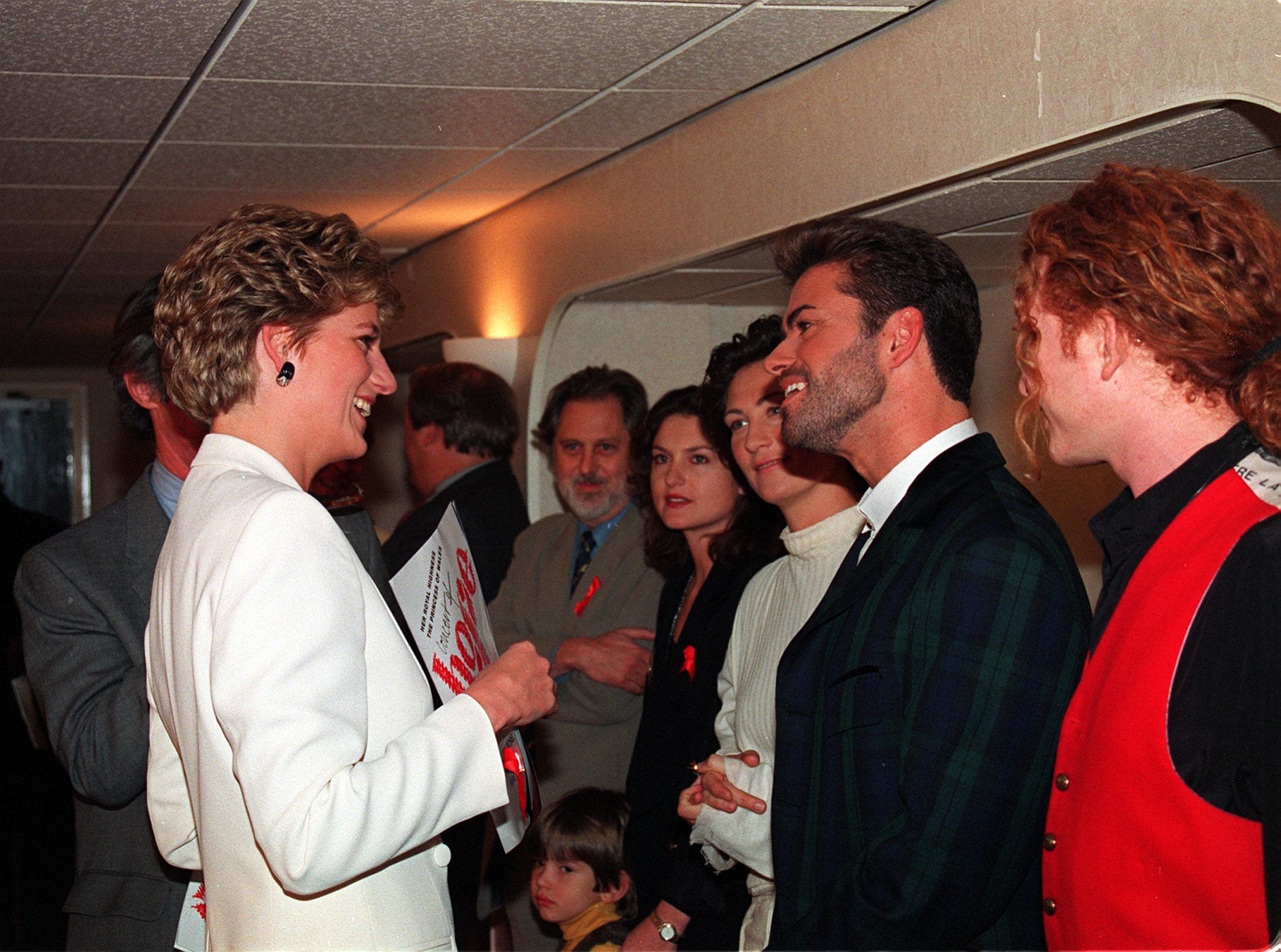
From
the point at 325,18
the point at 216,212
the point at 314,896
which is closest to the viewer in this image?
the point at 314,896

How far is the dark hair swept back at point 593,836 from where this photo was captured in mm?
2713

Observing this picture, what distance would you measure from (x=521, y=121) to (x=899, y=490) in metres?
1.85

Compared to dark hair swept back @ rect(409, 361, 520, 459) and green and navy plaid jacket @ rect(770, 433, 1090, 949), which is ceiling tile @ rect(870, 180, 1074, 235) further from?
dark hair swept back @ rect(409, 361, 520, 459)

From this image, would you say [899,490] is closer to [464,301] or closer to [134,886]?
[134,886]

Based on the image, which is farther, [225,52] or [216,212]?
[216,212]

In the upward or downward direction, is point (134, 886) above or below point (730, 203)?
below

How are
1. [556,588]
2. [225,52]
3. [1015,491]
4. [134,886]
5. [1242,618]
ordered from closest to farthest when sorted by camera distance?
1. [1242,618]
2. [1015,491]
3. [134,886]
4. [225,52]
5. [556,588]

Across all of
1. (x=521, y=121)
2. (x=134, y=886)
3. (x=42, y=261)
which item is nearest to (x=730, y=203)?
(x=521, y=121)

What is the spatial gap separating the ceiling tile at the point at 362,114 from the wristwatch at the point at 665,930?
1947mm

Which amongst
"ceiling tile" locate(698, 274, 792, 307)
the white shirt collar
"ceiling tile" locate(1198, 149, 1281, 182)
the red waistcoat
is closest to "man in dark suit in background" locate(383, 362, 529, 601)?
"ceiling tile" locate(698, 274, 792, 307)

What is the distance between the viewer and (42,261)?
512 cm

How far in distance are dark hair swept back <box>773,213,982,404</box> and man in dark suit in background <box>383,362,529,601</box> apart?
82.2 inches

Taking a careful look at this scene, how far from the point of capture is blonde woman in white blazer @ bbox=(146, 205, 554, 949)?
45.6 inches

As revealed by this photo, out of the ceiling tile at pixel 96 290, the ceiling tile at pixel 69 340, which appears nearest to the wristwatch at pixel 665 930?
the ceiling tile at pixel 96 290
